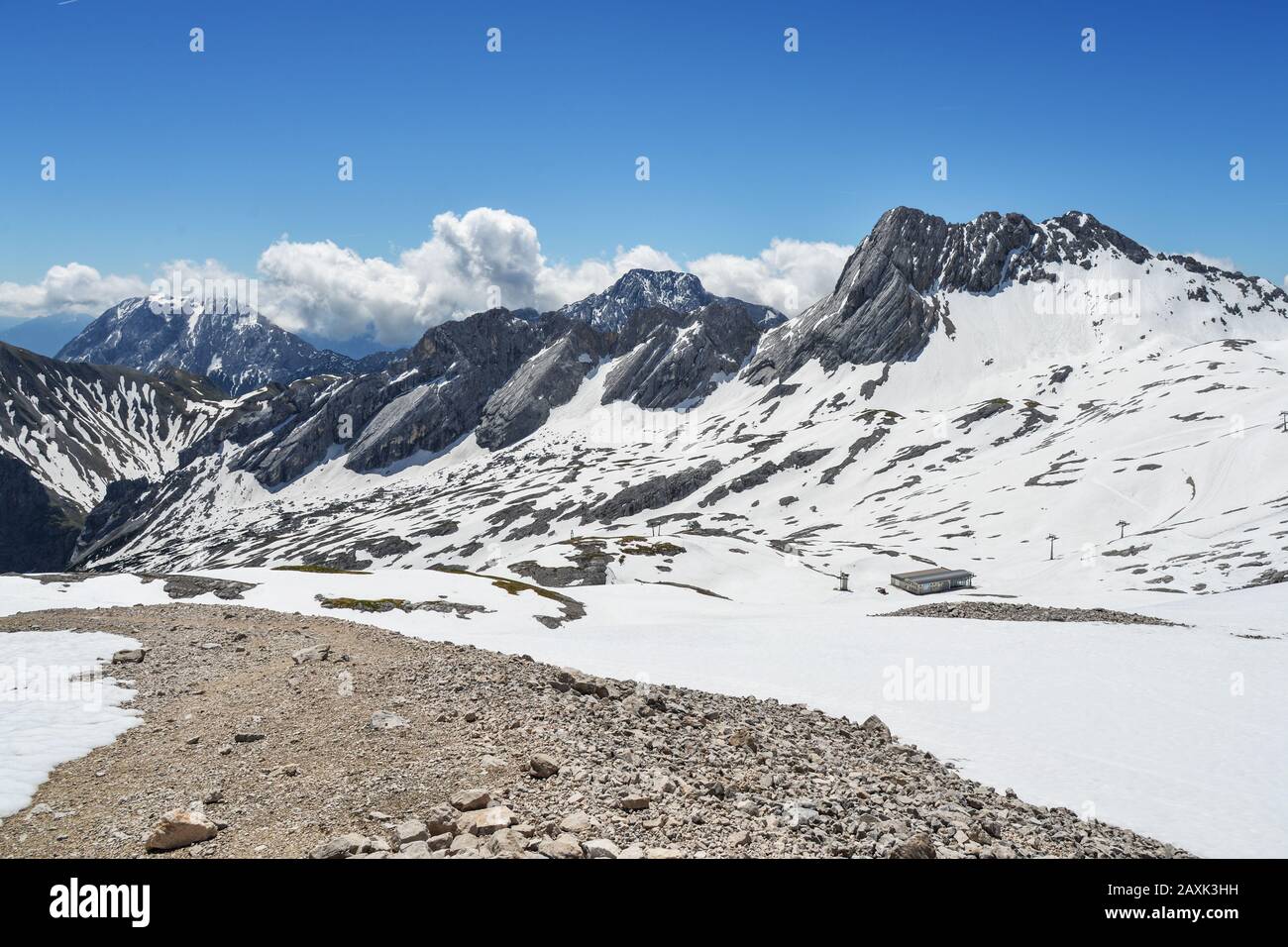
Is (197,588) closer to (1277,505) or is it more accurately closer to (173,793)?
(173,793)

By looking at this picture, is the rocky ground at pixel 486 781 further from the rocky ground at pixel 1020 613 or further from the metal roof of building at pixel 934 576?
the metal roof of building at pixel 934 576

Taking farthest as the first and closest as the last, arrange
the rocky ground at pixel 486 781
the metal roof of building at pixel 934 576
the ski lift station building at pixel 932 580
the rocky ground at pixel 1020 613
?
the metal roof of building at pixel 934 576, the ski lift station building at pixel 932 580, the rocky ground at pixel 1020 613, the rocky ground at pixel 486 781

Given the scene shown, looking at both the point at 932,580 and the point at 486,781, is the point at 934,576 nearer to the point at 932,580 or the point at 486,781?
the point at 932,580

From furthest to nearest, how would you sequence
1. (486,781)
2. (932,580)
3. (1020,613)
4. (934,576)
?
(934,576)
(932,580)
(1020,613)
(486,781)

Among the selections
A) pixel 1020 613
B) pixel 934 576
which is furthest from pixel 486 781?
pixel 934 576

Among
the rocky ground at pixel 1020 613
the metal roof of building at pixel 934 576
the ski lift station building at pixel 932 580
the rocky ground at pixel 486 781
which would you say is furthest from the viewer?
the metal roof of building at pixel 934 576

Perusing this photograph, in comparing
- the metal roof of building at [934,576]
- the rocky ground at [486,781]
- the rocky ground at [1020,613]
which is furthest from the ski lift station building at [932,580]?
the rocky ground at [486,781]

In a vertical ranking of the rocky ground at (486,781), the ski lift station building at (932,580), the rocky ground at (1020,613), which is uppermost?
the rocky ground at (486,781)
